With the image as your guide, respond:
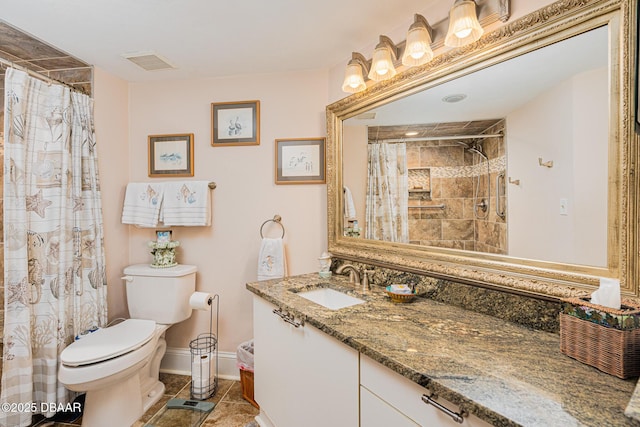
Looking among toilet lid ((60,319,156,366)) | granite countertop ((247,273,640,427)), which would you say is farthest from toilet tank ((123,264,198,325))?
granite countertop ((247,273,640,427))

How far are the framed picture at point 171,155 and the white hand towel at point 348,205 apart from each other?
3.99ft

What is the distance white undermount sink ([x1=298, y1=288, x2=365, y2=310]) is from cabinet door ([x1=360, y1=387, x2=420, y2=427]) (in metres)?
0.62

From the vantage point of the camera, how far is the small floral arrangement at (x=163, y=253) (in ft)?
7.18

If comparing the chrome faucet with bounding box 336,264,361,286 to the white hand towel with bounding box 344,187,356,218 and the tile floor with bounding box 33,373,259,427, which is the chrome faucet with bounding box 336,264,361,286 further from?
the tile floor with bounding box 33,373,259,427

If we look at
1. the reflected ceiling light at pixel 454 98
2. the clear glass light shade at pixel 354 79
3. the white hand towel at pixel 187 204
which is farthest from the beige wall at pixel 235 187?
the reflected ceiling light at pixel 454 98

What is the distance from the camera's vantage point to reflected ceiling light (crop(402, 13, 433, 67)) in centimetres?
135

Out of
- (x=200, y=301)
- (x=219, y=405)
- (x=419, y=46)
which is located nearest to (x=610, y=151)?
(x=419, y=46)

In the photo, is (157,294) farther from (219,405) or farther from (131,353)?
(219,405)

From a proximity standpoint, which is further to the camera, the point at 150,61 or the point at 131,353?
the point at 150,61

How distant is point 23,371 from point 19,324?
26 cm

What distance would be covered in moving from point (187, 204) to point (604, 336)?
223 cm

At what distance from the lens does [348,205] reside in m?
1.95

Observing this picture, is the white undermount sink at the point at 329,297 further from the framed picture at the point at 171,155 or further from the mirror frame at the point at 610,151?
the framed picture at the point at 171,155

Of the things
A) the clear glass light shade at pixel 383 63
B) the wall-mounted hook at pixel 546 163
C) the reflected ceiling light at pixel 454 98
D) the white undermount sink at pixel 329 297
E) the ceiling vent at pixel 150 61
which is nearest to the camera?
the wall-mounted hook at pixel 546 163
